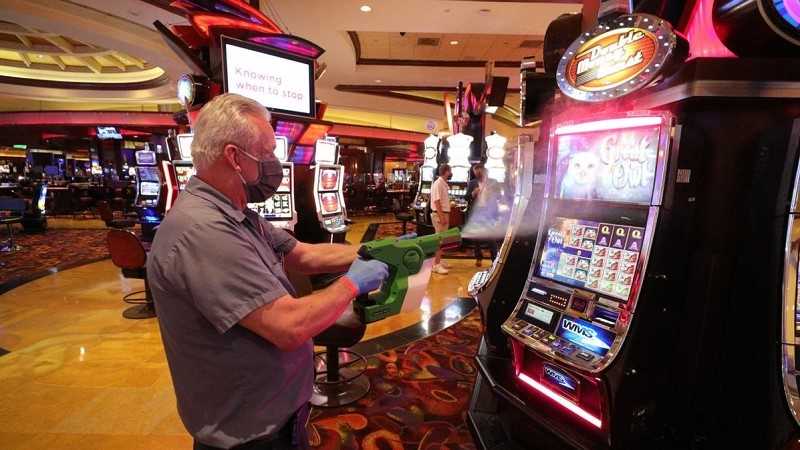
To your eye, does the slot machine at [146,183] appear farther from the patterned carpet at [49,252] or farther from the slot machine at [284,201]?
the slot machine at [284,201]

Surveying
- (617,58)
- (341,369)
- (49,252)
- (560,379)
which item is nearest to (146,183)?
(49,252)

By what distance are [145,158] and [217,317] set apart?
867 cm

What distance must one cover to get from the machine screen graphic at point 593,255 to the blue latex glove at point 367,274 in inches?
35.8

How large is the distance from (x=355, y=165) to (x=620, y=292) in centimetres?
2043

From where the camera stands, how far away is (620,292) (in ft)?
5.41

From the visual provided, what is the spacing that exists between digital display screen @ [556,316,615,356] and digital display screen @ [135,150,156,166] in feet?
28.4

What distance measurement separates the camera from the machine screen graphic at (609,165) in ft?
5.21

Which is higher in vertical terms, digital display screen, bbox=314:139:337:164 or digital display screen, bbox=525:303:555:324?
digital display screen, bbox=314:139:337:164

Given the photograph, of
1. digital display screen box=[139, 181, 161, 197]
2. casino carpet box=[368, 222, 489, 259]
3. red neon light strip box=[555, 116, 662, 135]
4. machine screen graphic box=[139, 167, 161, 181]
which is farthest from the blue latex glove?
machine screen graphic box=[139, 167, 161, 181]

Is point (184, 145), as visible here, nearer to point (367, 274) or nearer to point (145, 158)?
point (145, 158)

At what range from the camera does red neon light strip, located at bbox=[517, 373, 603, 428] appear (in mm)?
1731

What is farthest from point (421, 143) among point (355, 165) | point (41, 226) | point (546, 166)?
point (546, 166)

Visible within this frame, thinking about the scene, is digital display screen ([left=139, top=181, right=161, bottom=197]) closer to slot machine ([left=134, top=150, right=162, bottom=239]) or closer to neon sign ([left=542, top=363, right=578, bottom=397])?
slot machine ([left=134, top=150, right=162, bottom=239])

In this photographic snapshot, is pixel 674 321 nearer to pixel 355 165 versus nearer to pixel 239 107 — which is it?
pixel 239 107
